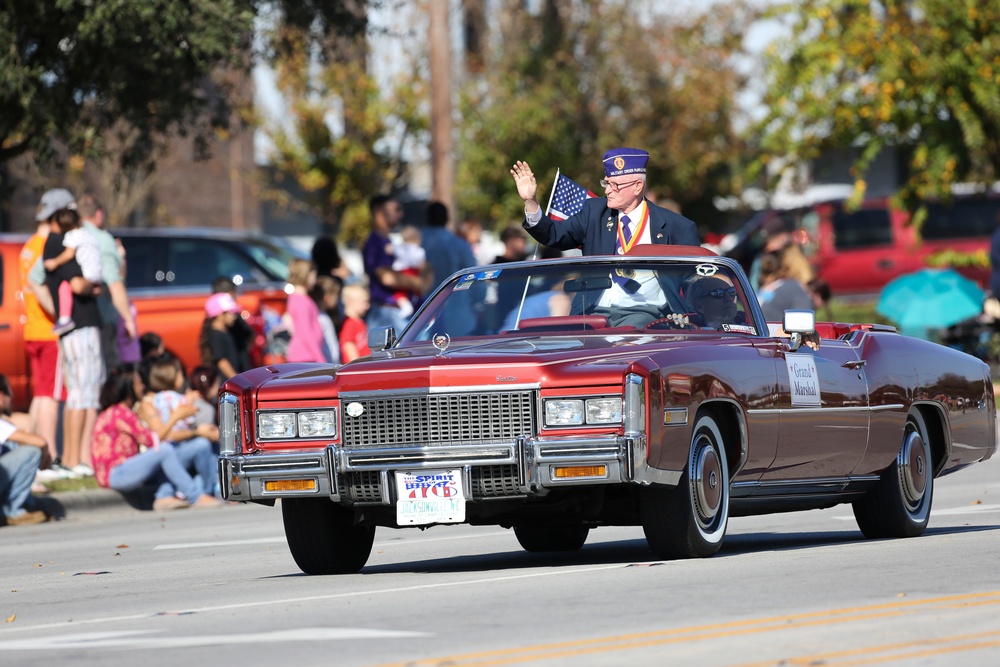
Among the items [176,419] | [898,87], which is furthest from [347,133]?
[176,419]

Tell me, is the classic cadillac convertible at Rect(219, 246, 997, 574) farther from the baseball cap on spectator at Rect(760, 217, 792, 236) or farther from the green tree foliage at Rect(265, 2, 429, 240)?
the green tree foliage at Rect(265, 2, 429, 240)

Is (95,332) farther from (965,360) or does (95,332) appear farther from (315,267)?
(965,360)

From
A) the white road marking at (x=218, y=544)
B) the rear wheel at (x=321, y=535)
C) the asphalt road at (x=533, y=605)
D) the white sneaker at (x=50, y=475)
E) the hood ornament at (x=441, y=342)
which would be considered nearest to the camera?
the asphalt road at (x=533, y=605)

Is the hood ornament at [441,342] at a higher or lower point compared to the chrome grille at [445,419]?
higher

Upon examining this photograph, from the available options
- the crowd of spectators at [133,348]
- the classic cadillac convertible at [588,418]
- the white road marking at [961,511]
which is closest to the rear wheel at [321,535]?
the classic cadillac convertible at [588,418]

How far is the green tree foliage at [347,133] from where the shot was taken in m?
36.2

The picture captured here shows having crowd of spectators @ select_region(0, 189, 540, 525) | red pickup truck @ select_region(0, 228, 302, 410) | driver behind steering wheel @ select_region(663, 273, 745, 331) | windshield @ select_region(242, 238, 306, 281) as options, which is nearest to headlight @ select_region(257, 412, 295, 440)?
driver behind steering wheel @ select_region(663, 273, 745, 331)

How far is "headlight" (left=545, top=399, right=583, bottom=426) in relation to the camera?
26.4ft

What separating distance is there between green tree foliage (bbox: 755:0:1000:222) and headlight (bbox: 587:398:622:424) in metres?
19.1

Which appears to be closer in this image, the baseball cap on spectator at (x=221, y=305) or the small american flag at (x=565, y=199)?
the small american flag at (x=565, y=199)

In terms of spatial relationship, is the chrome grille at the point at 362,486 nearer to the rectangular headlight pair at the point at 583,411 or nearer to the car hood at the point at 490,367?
the car hood at the point at 490,367

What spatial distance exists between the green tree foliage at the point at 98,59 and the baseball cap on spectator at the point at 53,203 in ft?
3.68

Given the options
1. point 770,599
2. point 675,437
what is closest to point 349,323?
point 675,437

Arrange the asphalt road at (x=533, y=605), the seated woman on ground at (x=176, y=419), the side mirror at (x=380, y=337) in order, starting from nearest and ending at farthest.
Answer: the asphalt road at (x=533, y=605) → the side mirror at (x=380, y=337) → the seated woman on ground at (x=176, y=419)
